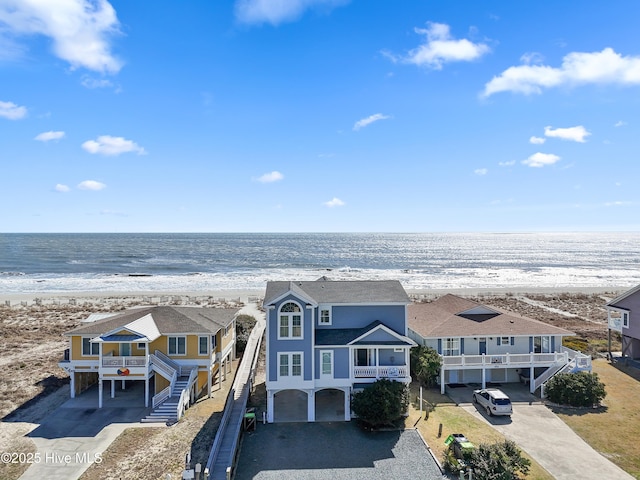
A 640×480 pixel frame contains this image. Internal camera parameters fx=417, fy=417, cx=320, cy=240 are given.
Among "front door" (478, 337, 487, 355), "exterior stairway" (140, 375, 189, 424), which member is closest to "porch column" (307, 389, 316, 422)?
"exterior stairway" (140, 375, 189, 424)

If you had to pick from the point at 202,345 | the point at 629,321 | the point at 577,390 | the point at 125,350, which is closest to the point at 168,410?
the point at 202,345

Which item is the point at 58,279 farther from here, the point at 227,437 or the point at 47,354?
the point at 227,437

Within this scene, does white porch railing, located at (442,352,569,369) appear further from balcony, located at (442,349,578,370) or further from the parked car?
the parked car

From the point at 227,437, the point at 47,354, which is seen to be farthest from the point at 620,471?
the point at 47,354

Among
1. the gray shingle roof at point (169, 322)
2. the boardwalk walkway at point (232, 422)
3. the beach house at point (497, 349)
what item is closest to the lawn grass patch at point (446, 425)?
the beach house at point (497, 349)

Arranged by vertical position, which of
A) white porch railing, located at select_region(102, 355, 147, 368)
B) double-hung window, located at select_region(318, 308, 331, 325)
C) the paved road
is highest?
double-hung window, located at select_region(318, 308, 331, 325)

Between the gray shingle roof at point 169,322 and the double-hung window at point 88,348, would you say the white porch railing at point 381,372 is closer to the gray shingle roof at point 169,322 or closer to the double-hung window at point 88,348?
the gray shingle roof at point 169,322
